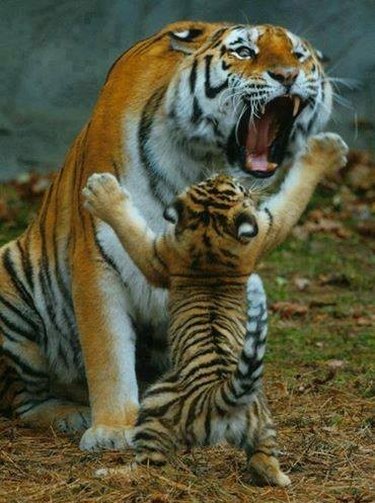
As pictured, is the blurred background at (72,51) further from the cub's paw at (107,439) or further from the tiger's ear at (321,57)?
the cub's paw at (107,439)

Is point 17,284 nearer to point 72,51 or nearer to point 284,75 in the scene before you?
point 284,75

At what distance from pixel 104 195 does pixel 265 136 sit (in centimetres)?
76

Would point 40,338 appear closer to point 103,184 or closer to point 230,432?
point 103,184

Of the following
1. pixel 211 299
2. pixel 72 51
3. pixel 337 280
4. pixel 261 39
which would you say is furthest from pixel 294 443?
pixel 72 51

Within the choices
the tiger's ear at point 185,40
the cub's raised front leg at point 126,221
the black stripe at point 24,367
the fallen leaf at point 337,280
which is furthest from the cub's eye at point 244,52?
the fallen leaf at point 337,280

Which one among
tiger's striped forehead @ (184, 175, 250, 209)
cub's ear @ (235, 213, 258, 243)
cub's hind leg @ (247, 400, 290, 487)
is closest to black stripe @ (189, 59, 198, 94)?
tiger's striped forehead @ (184, 175, 250, 209)

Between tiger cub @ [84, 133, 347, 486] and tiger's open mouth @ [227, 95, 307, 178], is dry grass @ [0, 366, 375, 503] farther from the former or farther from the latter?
tiger's open mouth @ [227, 95, 307, 178]

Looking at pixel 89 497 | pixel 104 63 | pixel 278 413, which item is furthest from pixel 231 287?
pixel 104 63

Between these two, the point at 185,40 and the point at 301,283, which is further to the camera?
the point at 301,283

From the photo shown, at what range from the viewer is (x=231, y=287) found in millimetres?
4418

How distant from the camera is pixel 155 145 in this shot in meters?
5.16

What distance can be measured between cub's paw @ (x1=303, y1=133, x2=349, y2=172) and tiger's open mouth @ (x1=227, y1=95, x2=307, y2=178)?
5.4 inches

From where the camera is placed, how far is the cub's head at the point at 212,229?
441 cm

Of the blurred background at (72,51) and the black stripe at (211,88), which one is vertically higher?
the black stripe at (211,88)
